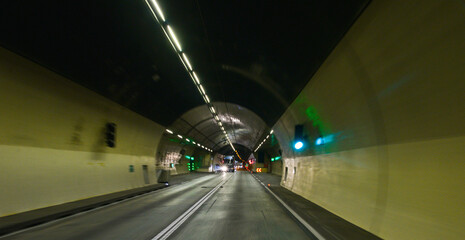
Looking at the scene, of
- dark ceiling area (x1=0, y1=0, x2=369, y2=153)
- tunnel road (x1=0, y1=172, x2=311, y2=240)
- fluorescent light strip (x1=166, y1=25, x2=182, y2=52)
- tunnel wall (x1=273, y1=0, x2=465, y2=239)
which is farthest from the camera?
fluorescent light strip (x1=166, y1=25, x2=182, y2=52)

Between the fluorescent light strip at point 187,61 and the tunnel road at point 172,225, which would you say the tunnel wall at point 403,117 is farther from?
the fluorescent light strip at point 187,61

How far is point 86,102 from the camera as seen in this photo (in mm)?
13492

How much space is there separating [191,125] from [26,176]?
2344 cm

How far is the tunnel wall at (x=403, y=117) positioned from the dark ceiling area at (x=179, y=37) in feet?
3.26

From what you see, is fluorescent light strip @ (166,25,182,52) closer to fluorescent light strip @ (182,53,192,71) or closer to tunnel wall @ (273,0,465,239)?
fluorescent light strip @ (182,53,192,71)

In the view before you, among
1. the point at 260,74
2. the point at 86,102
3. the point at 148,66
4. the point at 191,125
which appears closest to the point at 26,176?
the point at 86,102

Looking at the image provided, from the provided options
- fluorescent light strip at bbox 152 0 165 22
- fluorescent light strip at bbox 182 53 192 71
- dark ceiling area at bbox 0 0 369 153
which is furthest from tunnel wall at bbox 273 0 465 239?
fluorescent light strip at bbox 182 53 192 71

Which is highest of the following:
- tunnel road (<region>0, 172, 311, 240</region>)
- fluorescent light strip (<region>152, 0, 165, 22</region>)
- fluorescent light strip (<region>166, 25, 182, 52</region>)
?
fluorescent light strip (<region>166, 25, 182, 52</region>)

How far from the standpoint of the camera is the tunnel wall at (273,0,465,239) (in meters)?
4.70

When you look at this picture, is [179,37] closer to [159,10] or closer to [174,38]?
[174,38]

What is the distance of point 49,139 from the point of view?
1141 cm

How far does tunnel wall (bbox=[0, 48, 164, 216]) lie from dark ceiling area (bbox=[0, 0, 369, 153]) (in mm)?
635

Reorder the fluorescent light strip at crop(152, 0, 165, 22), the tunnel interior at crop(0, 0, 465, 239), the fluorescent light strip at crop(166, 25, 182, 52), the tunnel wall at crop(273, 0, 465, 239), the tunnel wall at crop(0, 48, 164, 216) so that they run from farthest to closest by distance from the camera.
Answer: the fluorescent light strip at crop(166, 25, 182, 52)
the tunnel wall at crop(0, 48, 164, 216)
the fluorescent light strip at crop(152, 0, 165, 22)
the tunnel interior at crop(0, 0, 465, 239)
the tunnel wall at crop(273, 0, 465, 239)

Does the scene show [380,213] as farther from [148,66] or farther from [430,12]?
[148,66]
